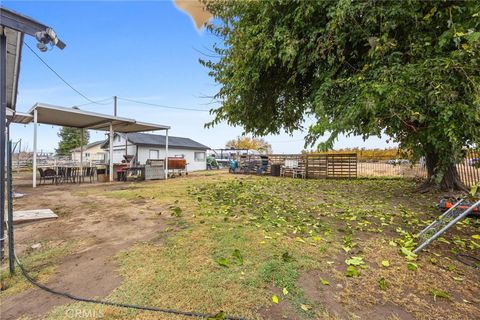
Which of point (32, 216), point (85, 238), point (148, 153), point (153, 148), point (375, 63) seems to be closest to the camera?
point (85, 238)

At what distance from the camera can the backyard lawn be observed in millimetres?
2049

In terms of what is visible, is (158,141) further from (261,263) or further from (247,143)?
(247,143)

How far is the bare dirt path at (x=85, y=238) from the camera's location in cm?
221

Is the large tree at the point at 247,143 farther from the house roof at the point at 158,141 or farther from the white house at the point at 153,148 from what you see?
the house roof at the point at 158,141

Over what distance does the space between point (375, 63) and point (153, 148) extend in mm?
20871

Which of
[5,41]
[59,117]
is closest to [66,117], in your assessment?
[59,117]

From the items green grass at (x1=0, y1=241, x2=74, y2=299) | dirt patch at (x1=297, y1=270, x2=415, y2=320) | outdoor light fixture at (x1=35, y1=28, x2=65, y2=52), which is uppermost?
outdoor light fixture at (x1=35, y1=28, x2=65, y2=52)

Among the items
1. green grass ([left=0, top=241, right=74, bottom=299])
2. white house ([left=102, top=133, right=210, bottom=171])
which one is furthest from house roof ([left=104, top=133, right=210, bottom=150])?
green grass ([left=0, top=241, right=74, bottom=299])

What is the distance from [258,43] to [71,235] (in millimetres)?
5267

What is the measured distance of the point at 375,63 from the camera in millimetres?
4887
